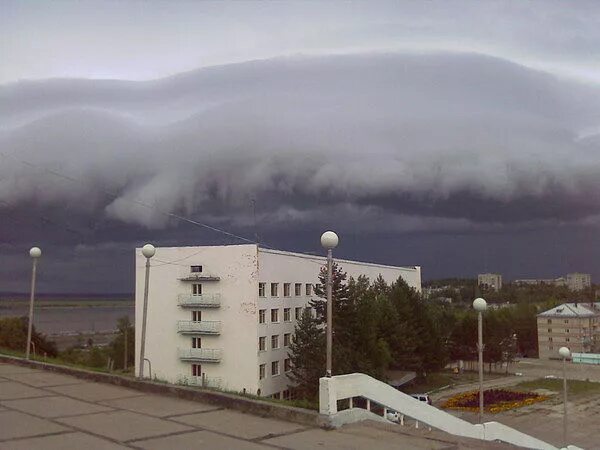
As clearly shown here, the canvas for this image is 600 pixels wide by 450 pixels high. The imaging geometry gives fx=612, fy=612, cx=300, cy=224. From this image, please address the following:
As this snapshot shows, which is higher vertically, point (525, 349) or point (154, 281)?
point (154, 281)

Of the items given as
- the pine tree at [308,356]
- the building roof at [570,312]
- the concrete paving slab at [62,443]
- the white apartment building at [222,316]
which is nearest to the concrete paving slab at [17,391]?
the concrete paving slab at [62,443]

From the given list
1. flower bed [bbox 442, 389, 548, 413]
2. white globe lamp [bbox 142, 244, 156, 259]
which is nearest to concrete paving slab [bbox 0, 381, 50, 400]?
white globe lamp [bbox 142, 244, 156, 259]

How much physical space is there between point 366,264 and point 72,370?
5104 cm

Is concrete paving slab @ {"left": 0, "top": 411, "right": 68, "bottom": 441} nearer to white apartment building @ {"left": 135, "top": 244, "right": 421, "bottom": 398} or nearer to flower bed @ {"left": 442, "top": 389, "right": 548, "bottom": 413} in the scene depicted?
white apartment building @ {"left": 135, "top": 244, "right": 421, "bottom": 398}

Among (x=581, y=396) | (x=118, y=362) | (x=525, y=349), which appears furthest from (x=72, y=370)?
(x=525, y=349)

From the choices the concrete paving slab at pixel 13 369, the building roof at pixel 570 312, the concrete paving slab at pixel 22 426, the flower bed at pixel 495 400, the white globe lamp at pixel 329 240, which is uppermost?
the white globe lamp at pixel 329 240

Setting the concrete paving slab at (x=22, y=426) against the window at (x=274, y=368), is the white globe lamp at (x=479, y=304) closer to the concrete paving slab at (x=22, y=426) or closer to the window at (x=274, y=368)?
the concrete paving slab at (x=22, y=426)

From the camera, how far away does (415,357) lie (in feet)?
163

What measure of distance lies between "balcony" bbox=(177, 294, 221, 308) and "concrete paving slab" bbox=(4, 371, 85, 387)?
29524 millimetres

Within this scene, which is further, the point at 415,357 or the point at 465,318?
the point at 465,318

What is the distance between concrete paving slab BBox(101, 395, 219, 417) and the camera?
894 centimetres

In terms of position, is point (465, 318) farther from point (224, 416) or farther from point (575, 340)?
point (224, 416)

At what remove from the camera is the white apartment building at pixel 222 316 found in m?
41.1

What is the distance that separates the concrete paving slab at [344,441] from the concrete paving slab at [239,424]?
0.34 metres
